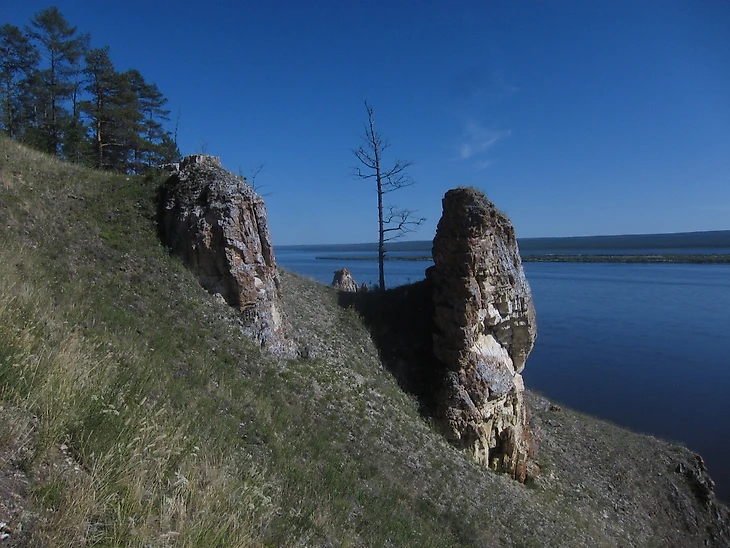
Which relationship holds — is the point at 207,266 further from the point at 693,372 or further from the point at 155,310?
the point at 693,372

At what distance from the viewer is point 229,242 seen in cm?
1320

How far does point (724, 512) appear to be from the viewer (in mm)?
20906

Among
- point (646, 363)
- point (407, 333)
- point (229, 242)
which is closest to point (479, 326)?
point (407, 333)

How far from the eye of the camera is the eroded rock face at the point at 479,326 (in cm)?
1592

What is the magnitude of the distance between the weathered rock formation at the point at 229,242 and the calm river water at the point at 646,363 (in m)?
7.78

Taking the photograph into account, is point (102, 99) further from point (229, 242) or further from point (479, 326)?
point (479, 326)

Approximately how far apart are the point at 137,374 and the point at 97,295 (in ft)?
15.0

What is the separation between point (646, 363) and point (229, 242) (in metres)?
35.1

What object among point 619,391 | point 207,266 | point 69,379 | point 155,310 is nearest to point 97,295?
point 155,310

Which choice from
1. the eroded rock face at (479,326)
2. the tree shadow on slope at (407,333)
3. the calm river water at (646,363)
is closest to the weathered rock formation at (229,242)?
the tree shadow on slope at (407,333)

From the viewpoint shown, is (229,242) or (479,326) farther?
(479,326)

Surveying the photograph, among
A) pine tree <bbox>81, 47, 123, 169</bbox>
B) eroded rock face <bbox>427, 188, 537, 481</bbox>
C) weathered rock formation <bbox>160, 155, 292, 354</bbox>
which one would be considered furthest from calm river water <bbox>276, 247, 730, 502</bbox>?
pine tree <bbox>81, 47, 123, 169</bbox>

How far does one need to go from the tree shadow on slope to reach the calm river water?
470cm

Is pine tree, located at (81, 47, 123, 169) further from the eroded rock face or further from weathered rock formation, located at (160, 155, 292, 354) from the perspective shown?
the eroded rock face
